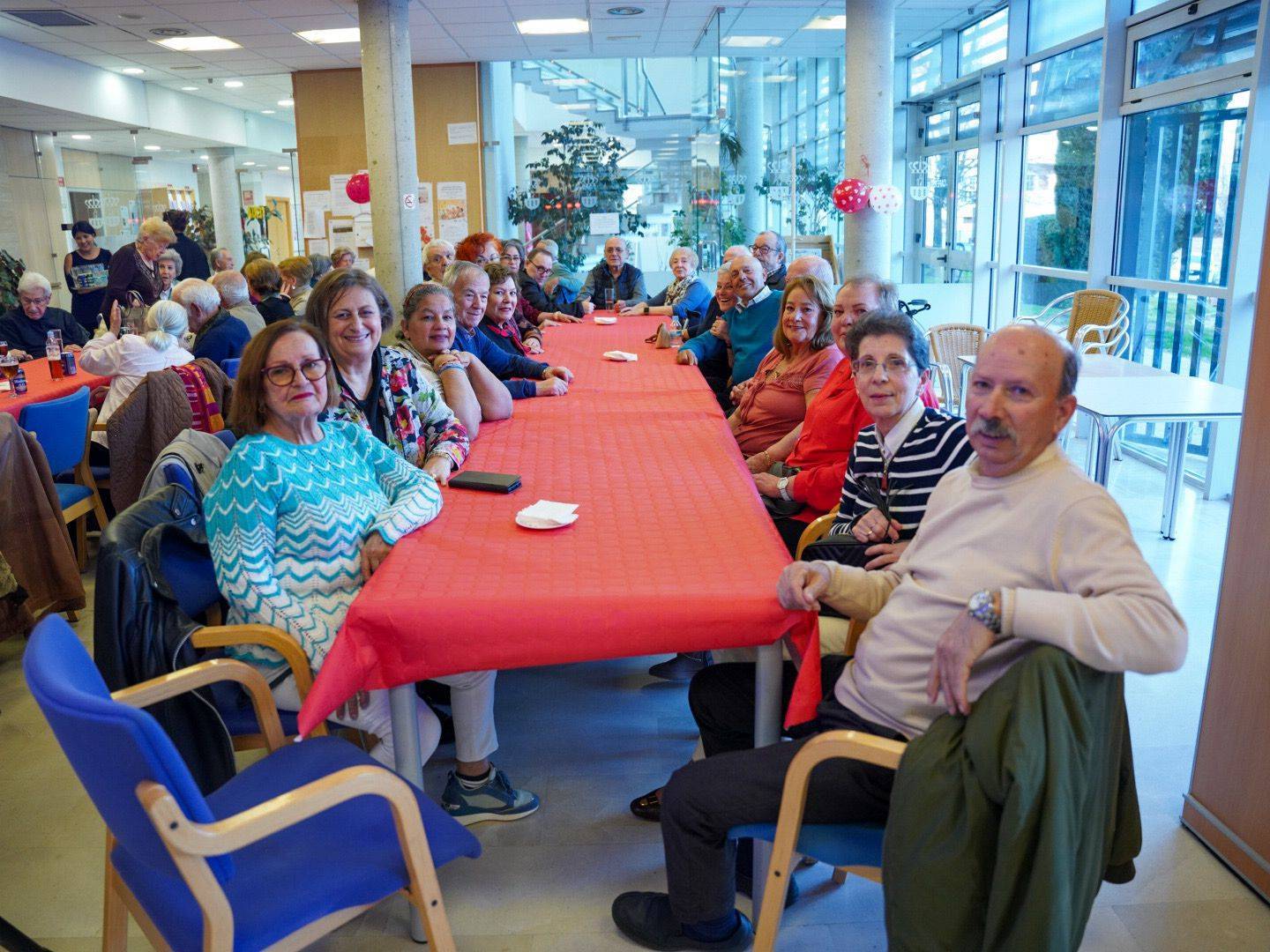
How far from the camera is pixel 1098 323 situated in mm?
6168

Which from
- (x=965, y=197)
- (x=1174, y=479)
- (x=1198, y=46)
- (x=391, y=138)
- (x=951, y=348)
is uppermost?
(x=1198, y=46)

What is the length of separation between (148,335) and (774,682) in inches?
155

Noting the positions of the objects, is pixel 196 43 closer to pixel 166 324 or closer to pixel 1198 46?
pixel 166 324

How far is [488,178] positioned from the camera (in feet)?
37.3

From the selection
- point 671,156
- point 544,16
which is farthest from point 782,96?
point 544,16

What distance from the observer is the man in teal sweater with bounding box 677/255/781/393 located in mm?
4762

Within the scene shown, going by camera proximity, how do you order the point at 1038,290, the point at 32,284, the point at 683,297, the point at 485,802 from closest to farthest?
the point at 485,802
the point at 32,284
the point at 683,297
the point at 1038,290

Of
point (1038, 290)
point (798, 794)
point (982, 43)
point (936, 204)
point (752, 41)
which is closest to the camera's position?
point (798, 794)

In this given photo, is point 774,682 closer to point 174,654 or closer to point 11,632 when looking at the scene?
point 174,654

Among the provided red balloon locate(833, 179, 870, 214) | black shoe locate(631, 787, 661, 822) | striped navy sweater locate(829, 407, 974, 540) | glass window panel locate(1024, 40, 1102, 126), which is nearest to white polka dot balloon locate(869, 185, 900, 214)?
red balloon locate(833, 179, 870, 214)

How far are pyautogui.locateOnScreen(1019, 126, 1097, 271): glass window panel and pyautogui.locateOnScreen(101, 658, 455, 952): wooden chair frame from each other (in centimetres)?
678

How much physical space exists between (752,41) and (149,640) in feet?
30.9

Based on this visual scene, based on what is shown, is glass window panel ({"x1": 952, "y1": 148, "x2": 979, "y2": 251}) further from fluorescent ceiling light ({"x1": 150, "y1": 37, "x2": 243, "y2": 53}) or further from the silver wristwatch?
the silver wristwatch

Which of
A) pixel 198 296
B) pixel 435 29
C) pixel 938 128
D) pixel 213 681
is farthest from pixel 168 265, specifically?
pixel 938 128
